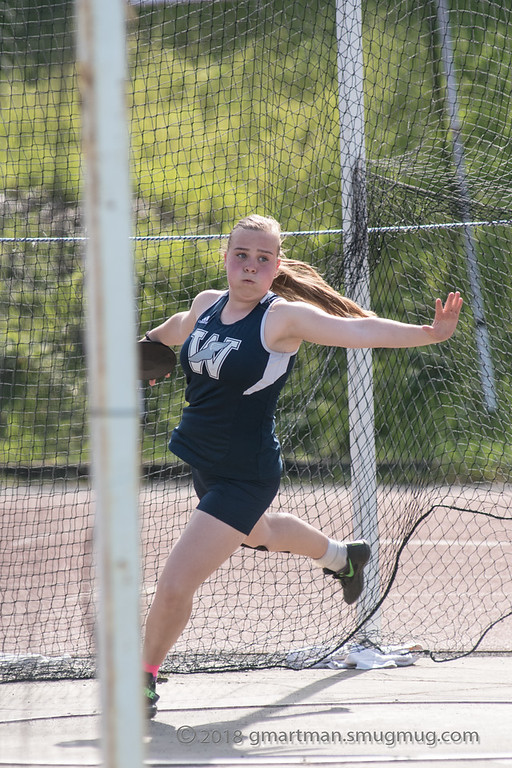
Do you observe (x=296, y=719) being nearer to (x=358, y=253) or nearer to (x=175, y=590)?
(x=175, y=590)

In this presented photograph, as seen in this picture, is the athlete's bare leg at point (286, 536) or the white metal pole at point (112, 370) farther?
the athlete's bare leg at point (286, 536)

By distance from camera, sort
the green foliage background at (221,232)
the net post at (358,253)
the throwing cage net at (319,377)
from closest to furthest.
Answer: the net post at (358,253), the throwing cage net at (319,377), the green foliage background at (221,232)

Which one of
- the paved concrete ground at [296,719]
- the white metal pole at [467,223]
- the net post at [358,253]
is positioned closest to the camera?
the paved concrete ground at [296,719]

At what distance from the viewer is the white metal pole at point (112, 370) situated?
1553 millimetres

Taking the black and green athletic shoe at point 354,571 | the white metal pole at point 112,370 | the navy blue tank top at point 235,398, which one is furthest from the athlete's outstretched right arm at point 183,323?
the white metal pole at point 112,370

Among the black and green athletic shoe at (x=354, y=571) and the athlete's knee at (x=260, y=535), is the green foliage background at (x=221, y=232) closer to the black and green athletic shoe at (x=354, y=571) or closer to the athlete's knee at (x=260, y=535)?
the black and green athletic shoe at (x=354, y=571)

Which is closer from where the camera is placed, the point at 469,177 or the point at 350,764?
the point at 350,764

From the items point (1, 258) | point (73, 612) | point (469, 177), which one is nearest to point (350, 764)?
point (73, 612)

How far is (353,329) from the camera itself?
3.40m

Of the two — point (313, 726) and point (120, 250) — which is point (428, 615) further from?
point (120, 250)

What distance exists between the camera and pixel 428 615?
17.2ft

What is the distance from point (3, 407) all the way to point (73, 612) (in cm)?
549

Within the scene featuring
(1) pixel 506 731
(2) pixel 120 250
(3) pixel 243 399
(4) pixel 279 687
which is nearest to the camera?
(2) pixel 120 250

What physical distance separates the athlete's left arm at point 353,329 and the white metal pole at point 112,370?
68.8 inches
